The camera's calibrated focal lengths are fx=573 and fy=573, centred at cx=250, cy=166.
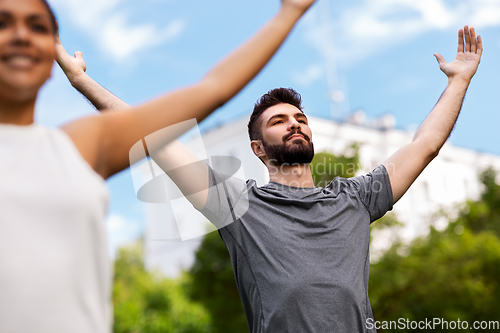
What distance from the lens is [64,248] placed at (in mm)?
1161

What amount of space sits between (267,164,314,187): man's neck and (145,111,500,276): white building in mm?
24611

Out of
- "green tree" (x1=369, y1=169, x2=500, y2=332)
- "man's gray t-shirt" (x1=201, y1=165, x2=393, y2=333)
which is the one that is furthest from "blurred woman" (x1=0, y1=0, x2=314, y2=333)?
"green tree" (x1=369, y1=169, x2=500, y2=332)

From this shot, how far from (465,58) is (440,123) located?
1.47ft

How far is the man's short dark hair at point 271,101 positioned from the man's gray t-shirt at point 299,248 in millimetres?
431

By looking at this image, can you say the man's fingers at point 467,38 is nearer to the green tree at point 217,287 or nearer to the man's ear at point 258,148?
the man's ear at point 258,148

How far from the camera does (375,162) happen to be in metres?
33.3

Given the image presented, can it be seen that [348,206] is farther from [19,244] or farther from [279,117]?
[19,244]

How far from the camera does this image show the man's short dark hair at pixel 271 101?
2996 mm

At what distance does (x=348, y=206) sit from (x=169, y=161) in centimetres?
87

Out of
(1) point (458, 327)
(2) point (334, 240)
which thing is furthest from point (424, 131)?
(1) point (458, 327)

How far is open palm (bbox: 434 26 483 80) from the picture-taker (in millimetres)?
2910

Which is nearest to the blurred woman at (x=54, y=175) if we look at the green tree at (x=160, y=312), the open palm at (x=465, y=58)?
the open palm at (x=465, y=58)

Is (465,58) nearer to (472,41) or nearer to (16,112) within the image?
(472,41)

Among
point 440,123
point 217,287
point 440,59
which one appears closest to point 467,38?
point 440,59
